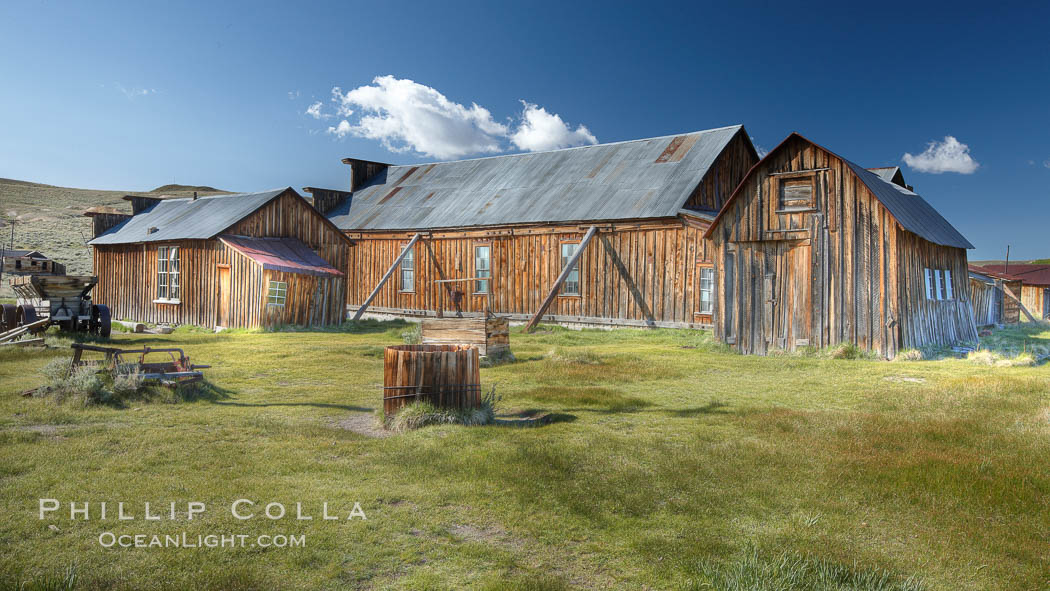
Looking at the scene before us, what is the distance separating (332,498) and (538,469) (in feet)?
6.42

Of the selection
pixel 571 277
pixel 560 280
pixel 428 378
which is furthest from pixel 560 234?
pixel 428 378

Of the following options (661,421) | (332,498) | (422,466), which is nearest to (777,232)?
(661,421)

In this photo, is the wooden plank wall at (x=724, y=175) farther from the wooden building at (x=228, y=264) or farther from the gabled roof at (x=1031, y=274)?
the gabled roof at (x=1031, y=274)

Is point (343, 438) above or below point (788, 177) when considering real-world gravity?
below

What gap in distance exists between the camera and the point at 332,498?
5.64 meters

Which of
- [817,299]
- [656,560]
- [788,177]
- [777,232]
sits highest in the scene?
[788,177]

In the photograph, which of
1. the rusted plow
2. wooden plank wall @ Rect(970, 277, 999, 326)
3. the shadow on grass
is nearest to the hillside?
the rusted plow

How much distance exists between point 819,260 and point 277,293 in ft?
54.6

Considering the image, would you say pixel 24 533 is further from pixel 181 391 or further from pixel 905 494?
pixel 905 494

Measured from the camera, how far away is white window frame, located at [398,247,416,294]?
2978cm

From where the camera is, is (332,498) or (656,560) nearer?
(656,560)

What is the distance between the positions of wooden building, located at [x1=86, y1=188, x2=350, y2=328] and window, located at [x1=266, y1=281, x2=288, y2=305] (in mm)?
34

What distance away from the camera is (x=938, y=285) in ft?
63.0

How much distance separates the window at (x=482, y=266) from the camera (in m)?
27.6
